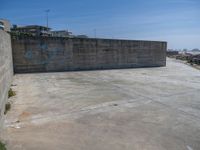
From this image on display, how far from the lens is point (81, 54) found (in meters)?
14.5

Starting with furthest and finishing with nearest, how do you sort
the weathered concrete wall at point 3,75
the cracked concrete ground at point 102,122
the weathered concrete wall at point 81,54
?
1. the weathered concrete wall at point 81,54
2. the weathered concrete wall at point 3,75
3. the cracked concrete ground at point 102,122

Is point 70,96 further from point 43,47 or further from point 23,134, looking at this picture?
point 43,47

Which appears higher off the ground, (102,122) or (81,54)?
(81,54)

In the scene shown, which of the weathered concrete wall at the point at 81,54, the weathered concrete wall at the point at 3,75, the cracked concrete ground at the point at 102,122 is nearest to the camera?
the cracked concrete ground at the point at 102,122

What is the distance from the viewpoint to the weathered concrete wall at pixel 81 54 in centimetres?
1258

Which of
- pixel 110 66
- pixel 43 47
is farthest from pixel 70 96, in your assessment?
pixel 110 66

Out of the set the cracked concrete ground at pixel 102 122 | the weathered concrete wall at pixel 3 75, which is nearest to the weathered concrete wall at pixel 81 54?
the weathered concrete wall at pixel 3 75

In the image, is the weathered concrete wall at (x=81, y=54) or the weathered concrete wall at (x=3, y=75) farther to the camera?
the weathered concrete wall at (x=81, y=54)

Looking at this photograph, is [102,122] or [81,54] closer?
[102,122]

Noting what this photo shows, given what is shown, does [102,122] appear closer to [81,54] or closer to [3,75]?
[3,75]

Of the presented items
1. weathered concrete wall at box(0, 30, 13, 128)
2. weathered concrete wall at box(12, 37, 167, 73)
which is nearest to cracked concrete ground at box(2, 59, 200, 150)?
weathered concrete wall at box(0, 30, 13, 128)

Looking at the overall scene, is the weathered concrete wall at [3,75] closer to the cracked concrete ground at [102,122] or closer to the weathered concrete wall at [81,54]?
the cracked concrete ground at [102,122]

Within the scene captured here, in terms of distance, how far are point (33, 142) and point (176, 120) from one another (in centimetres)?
293

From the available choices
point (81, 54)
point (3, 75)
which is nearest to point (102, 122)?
point (3, 75)
